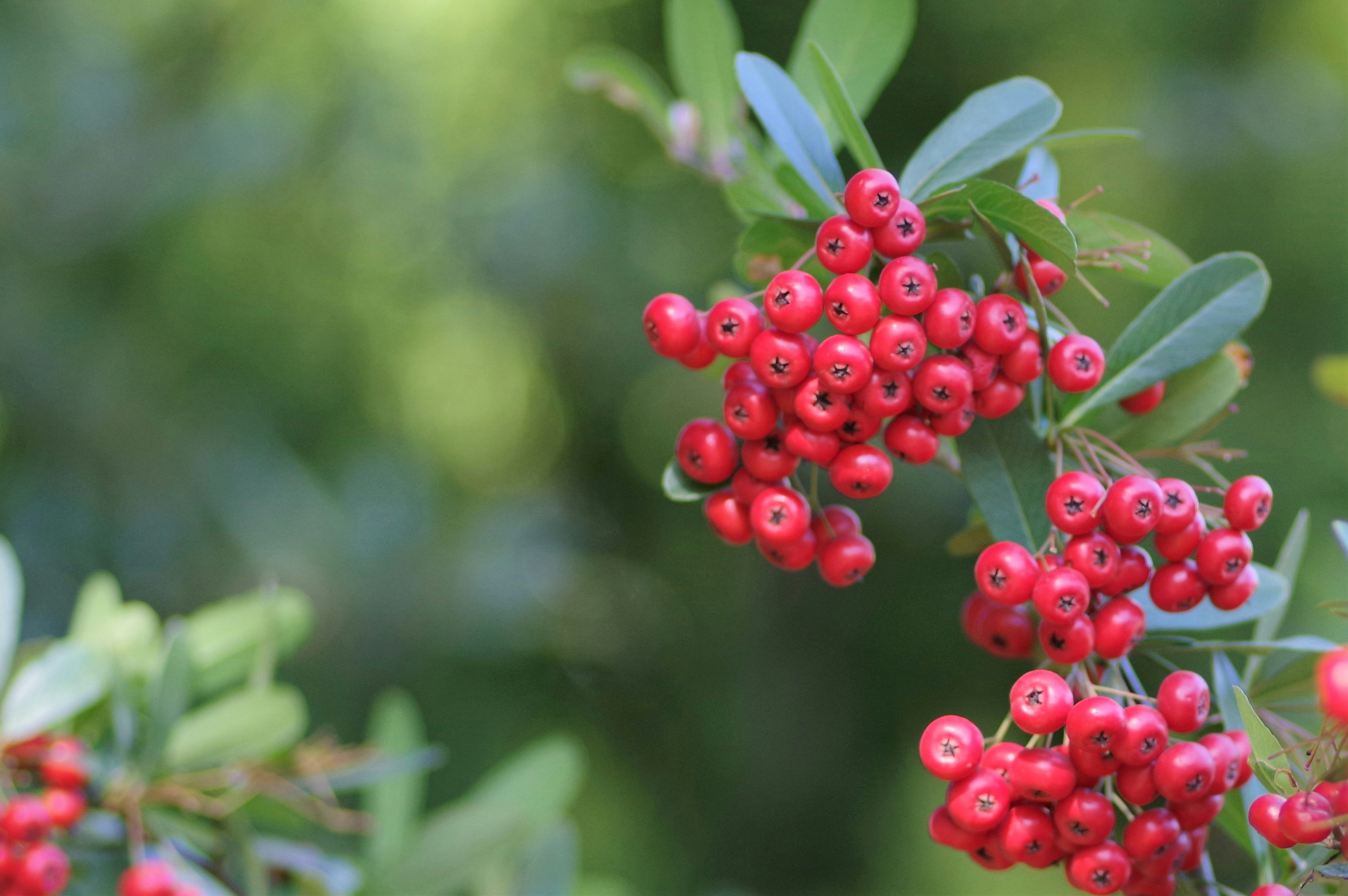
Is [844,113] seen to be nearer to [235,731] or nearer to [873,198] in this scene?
[873,198]

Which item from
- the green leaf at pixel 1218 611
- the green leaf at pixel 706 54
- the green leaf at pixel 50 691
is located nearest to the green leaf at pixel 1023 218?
the green leaf at pixel 1218 611

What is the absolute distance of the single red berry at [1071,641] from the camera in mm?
502

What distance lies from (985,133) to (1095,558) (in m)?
0.26

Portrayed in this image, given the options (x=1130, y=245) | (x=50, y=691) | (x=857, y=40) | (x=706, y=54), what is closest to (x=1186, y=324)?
(x=1130, y=245)

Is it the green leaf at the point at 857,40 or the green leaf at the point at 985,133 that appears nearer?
the green leaf at the point at 985,133

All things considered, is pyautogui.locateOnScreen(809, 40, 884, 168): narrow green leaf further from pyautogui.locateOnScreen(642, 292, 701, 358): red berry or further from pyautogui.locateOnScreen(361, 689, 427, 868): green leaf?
pyautogui.locateOnScreen(361, 689, 427, 868): green leaf

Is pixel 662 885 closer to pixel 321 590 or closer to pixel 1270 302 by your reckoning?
pixel 321 590

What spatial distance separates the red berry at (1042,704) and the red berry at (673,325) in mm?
266

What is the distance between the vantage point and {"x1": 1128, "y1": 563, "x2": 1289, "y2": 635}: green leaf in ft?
1.95

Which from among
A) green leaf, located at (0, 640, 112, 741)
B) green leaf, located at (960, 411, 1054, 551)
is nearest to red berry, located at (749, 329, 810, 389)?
green leaf, located at (960, 411, 1054, 551)

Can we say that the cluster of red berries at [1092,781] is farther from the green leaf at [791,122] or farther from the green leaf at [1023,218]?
the green leaf at [791,122]

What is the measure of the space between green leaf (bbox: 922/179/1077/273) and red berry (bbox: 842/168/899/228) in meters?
0.03

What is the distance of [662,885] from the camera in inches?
128

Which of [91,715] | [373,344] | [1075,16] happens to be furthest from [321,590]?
[1075,16]
